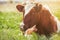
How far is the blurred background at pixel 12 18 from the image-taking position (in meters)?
1.02

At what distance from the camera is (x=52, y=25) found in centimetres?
103

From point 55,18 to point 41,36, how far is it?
0.55 ft

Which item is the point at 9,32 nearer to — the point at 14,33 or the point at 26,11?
the point at 14,33

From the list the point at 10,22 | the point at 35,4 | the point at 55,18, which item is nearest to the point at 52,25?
the point at 55,18

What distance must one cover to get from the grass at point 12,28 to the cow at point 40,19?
0.13 feet

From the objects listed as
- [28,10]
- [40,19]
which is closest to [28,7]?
[28,10]

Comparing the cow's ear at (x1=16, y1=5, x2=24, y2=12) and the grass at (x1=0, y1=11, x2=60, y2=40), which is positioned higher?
the cow's ear at (x1=16, y1=5, x2=24, y2=12)

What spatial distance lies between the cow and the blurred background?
1.4 inches

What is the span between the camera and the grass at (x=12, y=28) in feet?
3.34

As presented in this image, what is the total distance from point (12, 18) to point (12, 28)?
0.08 metres

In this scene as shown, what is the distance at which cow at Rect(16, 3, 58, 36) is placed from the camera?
103 cm

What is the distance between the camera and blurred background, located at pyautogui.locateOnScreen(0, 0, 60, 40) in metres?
1.02

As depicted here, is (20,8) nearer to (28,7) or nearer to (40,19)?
(28,7)

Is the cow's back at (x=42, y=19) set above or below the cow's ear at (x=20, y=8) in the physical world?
below
